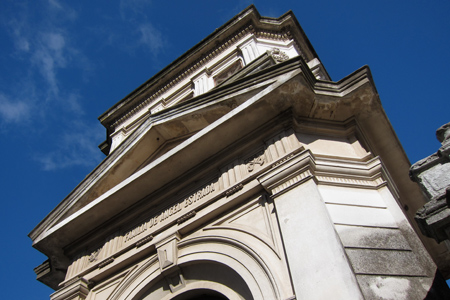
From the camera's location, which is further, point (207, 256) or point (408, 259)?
point (207, 256)

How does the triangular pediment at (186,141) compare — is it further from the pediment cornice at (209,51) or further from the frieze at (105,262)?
the pediment cornice at (209,51)

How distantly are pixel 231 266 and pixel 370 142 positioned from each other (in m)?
3.70

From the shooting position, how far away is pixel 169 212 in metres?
7.66

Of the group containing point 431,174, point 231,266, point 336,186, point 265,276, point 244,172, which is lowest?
point 431,174

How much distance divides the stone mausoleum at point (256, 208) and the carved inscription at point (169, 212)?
3 centimetres

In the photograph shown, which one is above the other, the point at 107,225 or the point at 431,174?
the point at 107,225

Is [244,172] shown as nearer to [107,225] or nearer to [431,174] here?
[107,225]

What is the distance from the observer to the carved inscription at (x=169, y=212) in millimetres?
7375

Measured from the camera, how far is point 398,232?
5395mm

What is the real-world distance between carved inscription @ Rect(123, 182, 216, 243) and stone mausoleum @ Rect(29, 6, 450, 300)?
3 cm

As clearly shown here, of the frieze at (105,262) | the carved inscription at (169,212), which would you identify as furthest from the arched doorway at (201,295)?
the frieze at (105,262)

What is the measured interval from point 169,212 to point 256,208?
203cm

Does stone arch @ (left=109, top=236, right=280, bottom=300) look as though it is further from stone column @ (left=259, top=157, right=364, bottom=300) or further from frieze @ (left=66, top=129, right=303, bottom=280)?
frieze @ (left=66, top=129, right=303, bottom=280)

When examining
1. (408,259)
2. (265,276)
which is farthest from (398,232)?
(265,276)
